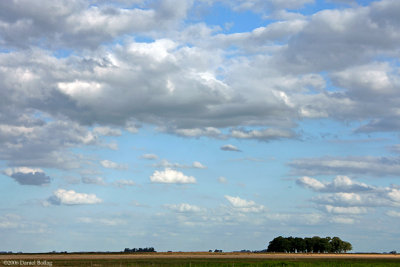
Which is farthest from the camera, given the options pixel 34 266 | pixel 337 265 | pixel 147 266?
pixel 337 265

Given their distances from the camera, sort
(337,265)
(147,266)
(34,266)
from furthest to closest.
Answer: (337,265)
(147,266)
(34,266)

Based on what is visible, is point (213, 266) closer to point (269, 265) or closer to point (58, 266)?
point (269, 265)

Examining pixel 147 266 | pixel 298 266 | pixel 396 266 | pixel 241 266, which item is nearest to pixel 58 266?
pixel 147 266

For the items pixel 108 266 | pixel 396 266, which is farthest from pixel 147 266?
pixel 396 266

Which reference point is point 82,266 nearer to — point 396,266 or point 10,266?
point 10,266

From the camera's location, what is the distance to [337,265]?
439ft

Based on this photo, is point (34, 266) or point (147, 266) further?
point (147, 266)

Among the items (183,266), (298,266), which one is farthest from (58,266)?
(298,266)

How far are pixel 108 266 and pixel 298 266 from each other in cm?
4452

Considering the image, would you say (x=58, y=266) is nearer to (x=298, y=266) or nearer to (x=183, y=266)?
(x=183, y=266)

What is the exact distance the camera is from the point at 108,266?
123 metres

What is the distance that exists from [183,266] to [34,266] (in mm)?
33551

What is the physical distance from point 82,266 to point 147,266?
49.9ft

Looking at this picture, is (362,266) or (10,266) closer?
(10,266)
